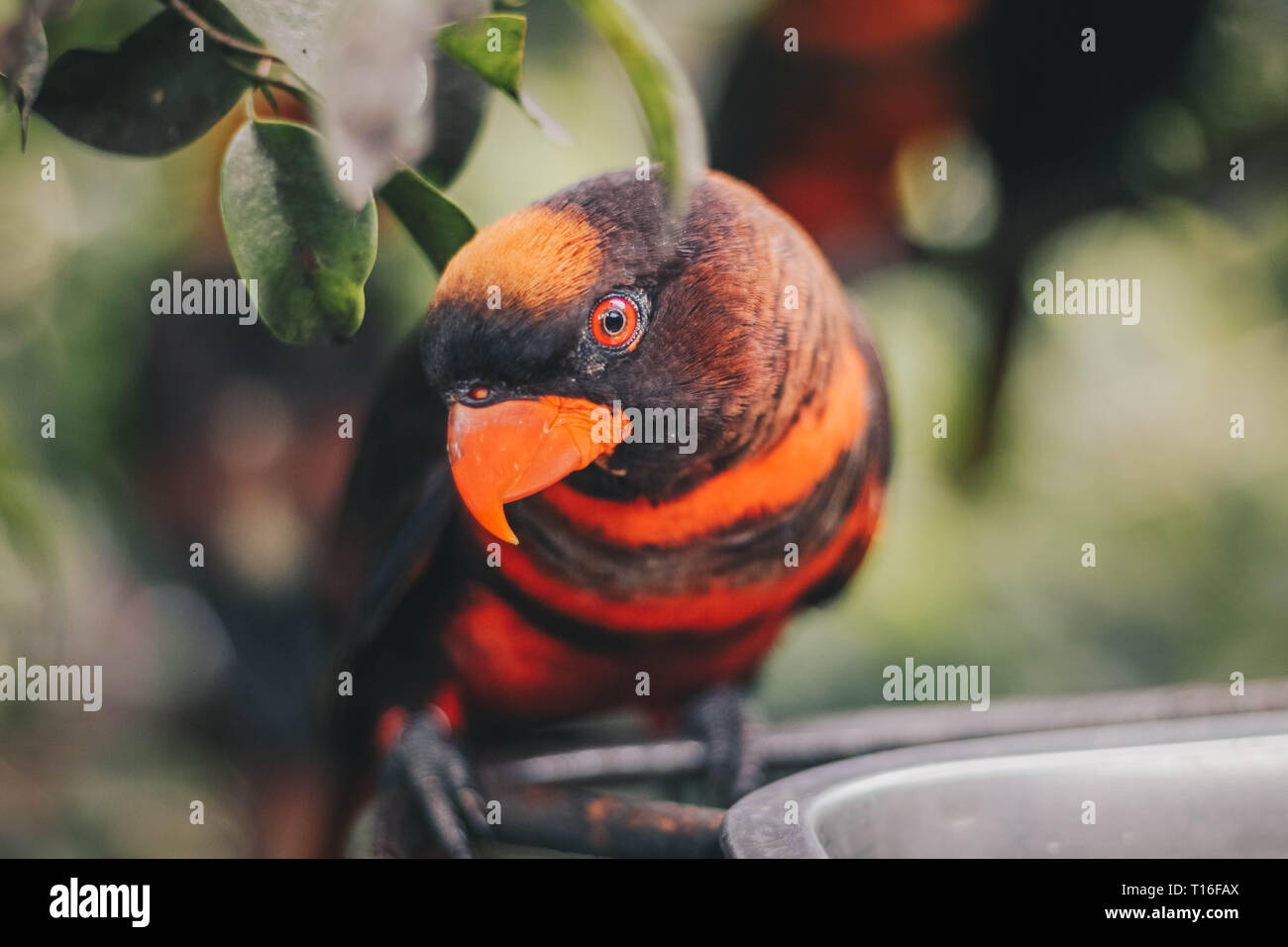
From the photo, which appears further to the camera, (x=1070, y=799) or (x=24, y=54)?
(x=1070, y=799)

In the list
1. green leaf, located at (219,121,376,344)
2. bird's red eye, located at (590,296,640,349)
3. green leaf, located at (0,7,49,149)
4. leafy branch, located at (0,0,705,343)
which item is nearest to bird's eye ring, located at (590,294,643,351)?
bird's red eye, located at (590,296,640,349)

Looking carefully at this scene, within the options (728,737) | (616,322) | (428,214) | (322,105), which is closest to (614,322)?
(616,322)

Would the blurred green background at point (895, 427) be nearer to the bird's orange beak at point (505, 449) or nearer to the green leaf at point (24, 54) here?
the bird's orange beak at point (505, 449)

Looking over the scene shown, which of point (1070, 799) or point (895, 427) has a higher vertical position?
point (895, 427)

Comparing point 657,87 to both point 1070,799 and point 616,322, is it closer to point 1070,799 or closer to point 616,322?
point 616,322

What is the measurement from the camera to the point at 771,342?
3.23 feet

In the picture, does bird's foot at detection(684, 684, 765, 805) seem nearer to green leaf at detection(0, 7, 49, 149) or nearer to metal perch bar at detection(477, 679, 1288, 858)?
metal perch bar at detection(477, 679, 1288, 858)

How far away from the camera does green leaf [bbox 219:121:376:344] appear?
52 centimetres

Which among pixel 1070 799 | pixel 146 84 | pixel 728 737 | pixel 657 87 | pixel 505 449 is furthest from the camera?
pixel 728 737

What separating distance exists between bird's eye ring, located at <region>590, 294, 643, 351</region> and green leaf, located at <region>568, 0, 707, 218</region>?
17.6 inches

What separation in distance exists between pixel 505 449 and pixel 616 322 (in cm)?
15

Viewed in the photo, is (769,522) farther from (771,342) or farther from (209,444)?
(209,444)

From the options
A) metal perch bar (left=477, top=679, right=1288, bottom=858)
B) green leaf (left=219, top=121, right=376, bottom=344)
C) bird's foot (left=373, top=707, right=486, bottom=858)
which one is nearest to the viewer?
green leaf (left=219, top=121, right=376, bottom=344)

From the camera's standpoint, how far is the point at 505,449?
2.85ft
